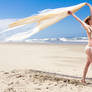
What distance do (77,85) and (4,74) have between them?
239 centimetres

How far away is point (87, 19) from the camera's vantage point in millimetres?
4996

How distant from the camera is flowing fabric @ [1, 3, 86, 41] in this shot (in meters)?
5.50

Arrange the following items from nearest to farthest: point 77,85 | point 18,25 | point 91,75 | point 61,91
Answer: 1. point 61,91
2. point 77,85
3. point 18,25
4. point 91,75

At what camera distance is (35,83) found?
5355 millimetres

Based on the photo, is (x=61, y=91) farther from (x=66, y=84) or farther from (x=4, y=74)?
(x=4, y=74)

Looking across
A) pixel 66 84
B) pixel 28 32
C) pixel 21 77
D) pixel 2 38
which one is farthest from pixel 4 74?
pixel 66 84

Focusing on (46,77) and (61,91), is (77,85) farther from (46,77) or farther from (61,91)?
(46,77)

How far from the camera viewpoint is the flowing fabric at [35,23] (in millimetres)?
5504

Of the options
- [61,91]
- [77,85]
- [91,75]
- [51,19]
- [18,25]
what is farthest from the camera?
[91,75]

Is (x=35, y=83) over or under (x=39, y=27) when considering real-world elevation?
under

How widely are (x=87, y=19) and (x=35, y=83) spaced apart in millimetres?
2102

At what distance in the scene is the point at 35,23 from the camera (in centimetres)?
598

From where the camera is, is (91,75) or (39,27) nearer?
(39,27)

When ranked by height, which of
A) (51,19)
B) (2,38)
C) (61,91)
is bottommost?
(61,91)
